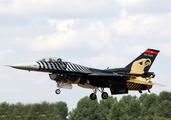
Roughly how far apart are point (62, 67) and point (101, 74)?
4982 mm

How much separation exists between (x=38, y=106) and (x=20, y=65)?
18685 mm

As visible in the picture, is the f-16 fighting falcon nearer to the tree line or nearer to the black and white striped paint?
the black and white striped paint

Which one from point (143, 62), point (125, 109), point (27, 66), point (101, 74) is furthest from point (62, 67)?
point (125, 109)

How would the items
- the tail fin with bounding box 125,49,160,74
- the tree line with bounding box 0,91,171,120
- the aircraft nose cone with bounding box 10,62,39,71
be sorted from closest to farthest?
1. the aircraft nose cone with bounding box 10,62,39,71
2. the tail fin with bounding box 125,49,160,74
3. the tree line with bounding box 0,91,171,120

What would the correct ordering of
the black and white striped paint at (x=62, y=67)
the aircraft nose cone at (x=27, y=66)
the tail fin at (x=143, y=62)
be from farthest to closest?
the tail fin at (x=143, y=62) < the black and white striped paint at (x=62, y=67) < the aircraft nose cone at (x=27, y=66)

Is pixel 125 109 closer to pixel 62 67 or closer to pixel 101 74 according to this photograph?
pixel 101 74

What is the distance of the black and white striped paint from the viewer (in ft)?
131

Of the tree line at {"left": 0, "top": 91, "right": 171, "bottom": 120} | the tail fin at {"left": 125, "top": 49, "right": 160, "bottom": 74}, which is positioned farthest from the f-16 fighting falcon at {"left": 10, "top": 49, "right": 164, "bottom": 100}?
the tree line at {"left": 0, "top": 91, "right": 171, "bottom": 120}

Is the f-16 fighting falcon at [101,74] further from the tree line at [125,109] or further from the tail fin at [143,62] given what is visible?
the tree line at [125,109]

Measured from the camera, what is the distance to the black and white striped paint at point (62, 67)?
3995cm

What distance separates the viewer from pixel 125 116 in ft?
399

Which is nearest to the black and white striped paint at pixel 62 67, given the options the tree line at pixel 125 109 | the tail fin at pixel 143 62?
the tail fin at pixel 143 62

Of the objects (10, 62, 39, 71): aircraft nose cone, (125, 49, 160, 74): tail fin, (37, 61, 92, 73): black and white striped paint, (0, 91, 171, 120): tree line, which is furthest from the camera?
(0, 91, 171, 120): tree line

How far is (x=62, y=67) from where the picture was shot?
134ft
